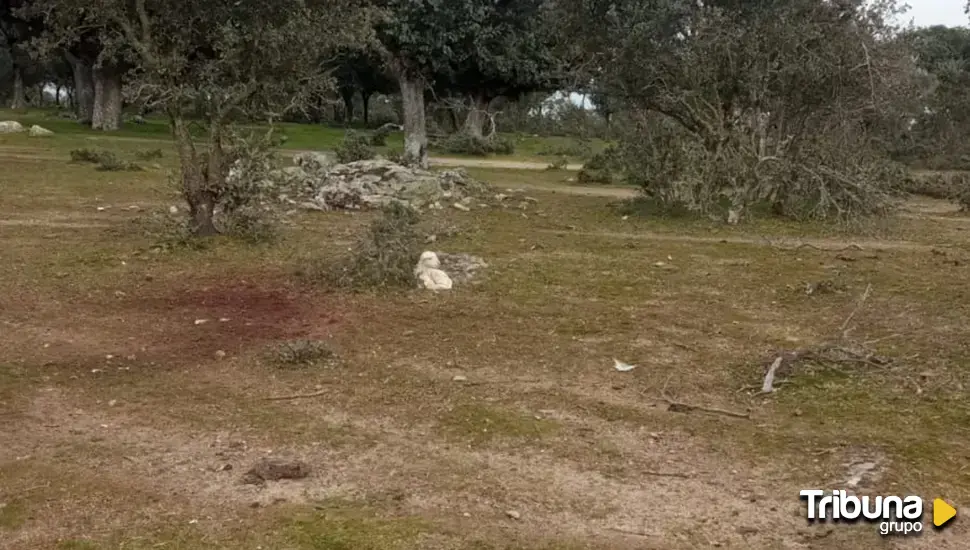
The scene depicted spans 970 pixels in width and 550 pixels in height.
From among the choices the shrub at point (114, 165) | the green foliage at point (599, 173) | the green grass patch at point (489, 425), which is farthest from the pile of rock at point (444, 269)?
the green foliage at point (599, 173)

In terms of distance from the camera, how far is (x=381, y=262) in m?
9.77

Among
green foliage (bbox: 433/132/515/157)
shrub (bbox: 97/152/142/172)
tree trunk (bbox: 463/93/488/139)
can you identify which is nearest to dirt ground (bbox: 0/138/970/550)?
shrub (bbox: 97/152/142/172)

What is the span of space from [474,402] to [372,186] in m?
12.0

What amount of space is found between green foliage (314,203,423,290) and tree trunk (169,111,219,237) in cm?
263

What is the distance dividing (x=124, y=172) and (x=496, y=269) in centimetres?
1333

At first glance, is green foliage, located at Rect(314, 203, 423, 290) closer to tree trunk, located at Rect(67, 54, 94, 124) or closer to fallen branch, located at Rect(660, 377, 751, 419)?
fallen branch, located at Rect(660, 377, 751, 419)

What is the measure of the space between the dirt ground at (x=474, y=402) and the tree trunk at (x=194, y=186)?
47 centimetres

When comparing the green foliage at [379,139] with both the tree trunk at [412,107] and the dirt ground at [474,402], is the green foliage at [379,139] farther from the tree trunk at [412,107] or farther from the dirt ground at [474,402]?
the dirt ground at [474,402]

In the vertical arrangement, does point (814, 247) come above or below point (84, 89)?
below

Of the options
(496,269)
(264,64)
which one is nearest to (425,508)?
(496,269)

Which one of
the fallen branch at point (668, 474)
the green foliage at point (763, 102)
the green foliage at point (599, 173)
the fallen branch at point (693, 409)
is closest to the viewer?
the fallen branch at point (668, 474)

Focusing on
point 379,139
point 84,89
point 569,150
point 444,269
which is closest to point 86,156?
point 444,269

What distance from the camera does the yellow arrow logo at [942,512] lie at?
4.43 metres

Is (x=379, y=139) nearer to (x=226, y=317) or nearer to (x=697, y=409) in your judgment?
(x=226, y=317)
